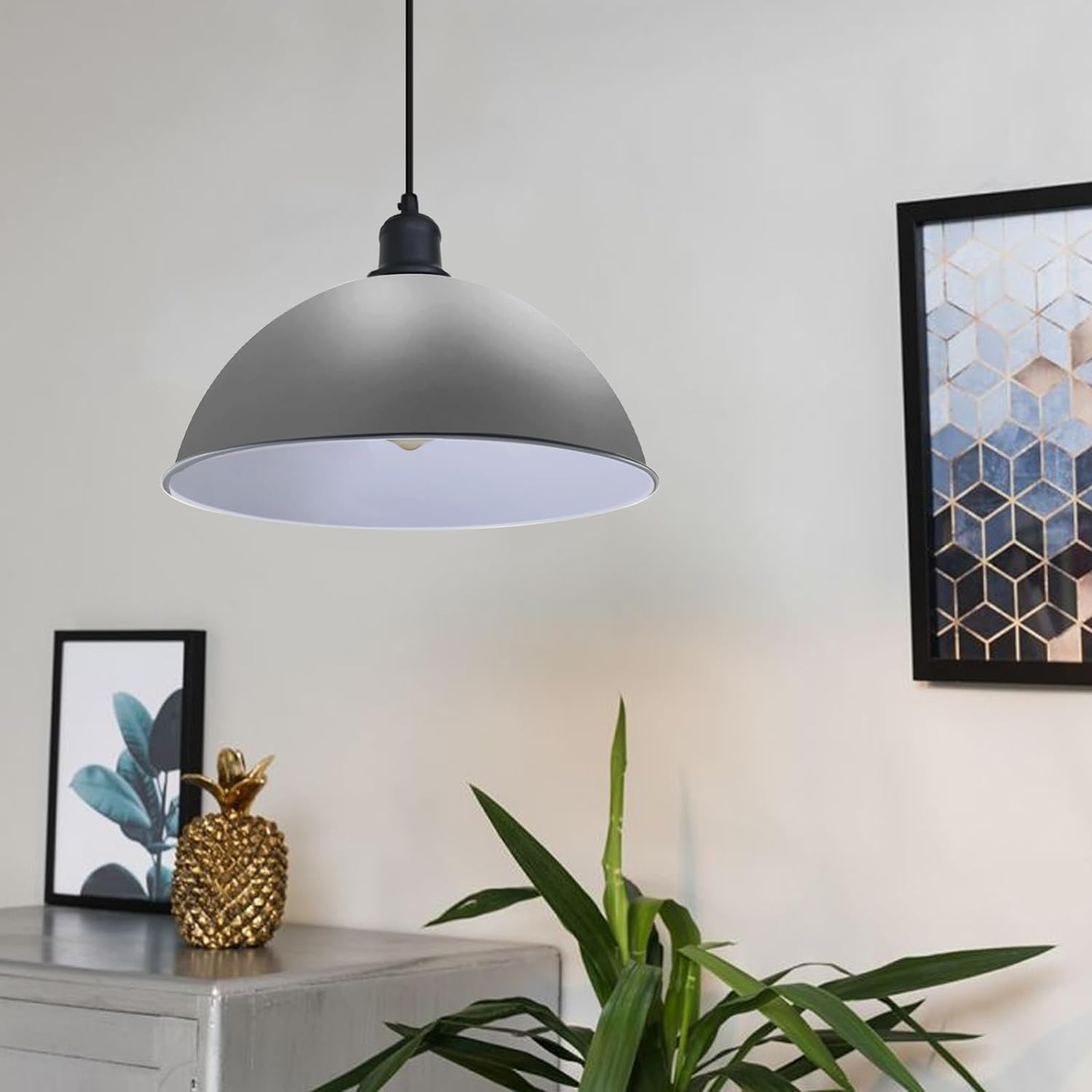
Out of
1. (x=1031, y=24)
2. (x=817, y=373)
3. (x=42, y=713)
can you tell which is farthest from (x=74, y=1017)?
(x=1031, y=24)

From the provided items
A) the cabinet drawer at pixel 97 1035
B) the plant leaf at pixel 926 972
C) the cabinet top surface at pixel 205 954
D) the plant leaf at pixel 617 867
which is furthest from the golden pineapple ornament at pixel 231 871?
the plant leaf at pixel 926 972

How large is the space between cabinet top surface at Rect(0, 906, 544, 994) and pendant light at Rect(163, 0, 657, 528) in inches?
19.3

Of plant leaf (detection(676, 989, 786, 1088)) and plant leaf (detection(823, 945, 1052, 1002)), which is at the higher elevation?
plant leaf (detection(823, 945, 1052, 1002))

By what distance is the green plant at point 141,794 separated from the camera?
6.98 feet

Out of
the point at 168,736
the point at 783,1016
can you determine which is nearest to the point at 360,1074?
the point at 783,1016

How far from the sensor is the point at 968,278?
1.75m

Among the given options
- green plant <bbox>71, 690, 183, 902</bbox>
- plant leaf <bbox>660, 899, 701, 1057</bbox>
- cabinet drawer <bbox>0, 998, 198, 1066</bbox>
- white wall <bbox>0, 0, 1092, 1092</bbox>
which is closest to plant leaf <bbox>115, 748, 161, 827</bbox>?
green plant <bbox>71, 690, 183, 902</bbox>

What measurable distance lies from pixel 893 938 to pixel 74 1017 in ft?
2.84

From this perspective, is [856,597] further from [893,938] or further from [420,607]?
[420,607]

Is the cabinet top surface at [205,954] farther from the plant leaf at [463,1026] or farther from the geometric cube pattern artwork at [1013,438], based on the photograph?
the geometric cube pattern artwork at [1013,438]

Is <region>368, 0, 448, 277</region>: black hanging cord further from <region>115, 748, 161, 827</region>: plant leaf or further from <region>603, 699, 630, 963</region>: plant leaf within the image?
<region>115, 748, 161, 827</region>: plant leaf

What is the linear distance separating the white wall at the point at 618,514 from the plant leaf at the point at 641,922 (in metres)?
0.26

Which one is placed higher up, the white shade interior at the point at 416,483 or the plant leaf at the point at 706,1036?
the white shade interior at the point at 416,483

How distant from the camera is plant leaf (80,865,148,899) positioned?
84.2 inches
